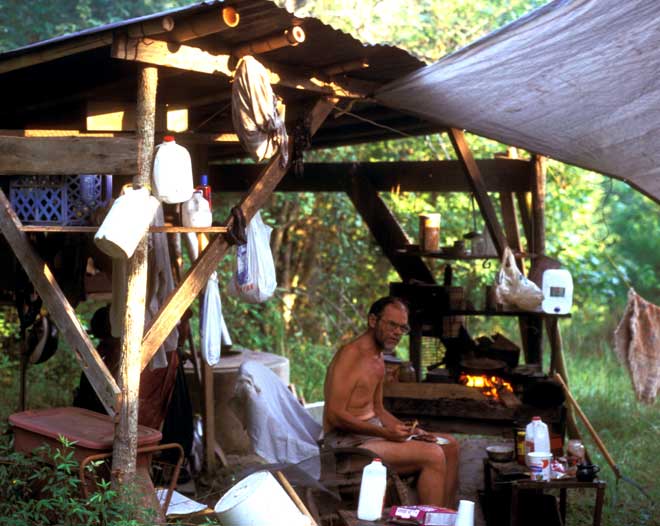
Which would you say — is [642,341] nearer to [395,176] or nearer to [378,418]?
[378,418]

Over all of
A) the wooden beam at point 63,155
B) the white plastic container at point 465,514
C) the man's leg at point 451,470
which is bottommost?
the man's leg at point 451,470

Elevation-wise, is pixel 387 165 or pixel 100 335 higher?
pixel 387 165

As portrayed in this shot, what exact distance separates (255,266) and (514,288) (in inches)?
86.4

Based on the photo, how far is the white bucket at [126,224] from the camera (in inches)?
194

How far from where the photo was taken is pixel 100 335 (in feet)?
24.5

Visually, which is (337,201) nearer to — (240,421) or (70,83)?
(240,421)

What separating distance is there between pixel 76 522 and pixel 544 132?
357 centimetres

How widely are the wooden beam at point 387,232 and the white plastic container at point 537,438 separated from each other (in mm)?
2844

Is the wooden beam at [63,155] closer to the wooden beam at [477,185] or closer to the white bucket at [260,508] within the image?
the white bucket at [260,508]

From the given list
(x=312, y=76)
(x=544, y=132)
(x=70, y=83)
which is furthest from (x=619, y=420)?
(x=70, y=83)

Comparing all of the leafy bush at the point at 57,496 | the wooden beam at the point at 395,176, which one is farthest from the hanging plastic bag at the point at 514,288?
the leafy bush at the point at 57,496

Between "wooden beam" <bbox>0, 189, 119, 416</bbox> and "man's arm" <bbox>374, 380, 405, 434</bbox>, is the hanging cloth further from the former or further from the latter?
"man's arm" <bbox>374, 380, 405, 434</bbox>

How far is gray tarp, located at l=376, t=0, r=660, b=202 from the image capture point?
523 cm

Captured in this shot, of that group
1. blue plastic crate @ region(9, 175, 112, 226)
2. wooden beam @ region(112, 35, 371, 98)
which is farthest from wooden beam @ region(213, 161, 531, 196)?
blue plastic crate @ region(9, 175, 112, 226)
